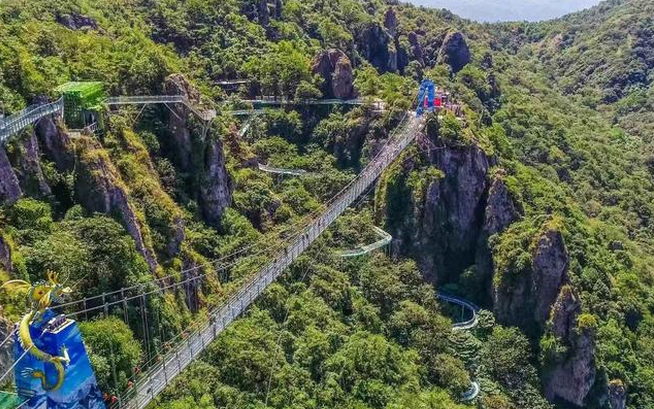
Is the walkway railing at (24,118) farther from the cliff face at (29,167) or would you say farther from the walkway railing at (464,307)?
the walkway railing at (464,307)

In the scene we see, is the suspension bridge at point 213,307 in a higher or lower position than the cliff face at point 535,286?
higher

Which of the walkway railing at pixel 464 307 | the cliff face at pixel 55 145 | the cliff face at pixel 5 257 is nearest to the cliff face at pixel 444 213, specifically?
the walkway railing at pixel 464 307

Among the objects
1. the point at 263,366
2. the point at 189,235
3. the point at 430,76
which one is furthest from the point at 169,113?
the point at 430,76

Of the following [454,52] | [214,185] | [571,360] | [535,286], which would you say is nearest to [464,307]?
[535,286]

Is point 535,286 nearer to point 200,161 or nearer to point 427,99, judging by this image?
point 427,99

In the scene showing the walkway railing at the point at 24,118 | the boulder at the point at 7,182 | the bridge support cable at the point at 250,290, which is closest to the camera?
the bridge support cable at the point at 250,290
